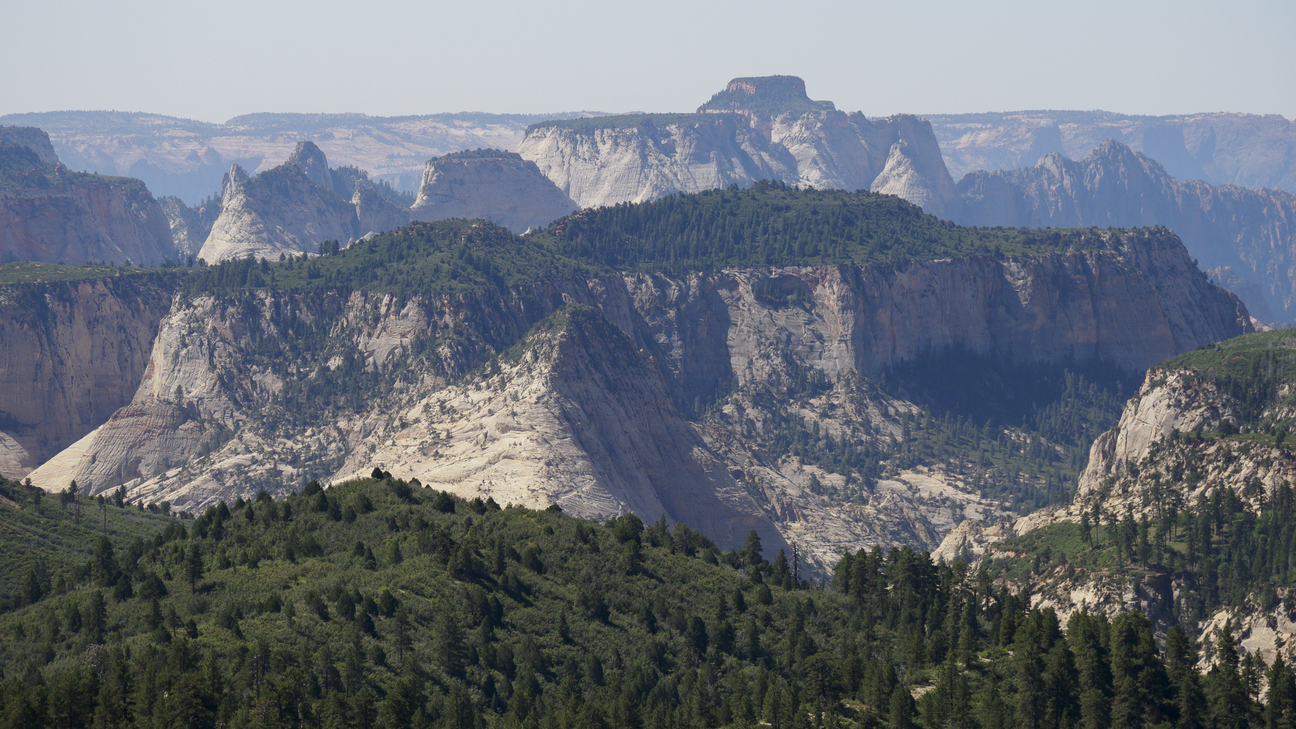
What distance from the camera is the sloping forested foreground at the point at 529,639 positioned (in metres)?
92.8

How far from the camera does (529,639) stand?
10594 cm

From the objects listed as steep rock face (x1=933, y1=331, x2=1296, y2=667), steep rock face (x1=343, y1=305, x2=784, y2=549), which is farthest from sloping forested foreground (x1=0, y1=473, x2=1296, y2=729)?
steep rock face (x1=343, y1=305, x2=784, y2=549)

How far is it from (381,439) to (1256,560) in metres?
90.5

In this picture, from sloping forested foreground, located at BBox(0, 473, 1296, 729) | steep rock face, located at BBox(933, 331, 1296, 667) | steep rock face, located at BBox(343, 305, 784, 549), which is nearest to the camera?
sloping forested foreground, located at BBox(0, 473, 1296, 729)

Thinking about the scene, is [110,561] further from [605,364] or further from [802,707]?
[605,364]

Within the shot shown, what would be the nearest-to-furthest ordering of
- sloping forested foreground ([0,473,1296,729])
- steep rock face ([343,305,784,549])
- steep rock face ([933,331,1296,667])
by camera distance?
sloping forested foreground ([0,473,1296,729]), steep rock face ([933,331,1296,667]), steep rock face ([343,305,784,549])

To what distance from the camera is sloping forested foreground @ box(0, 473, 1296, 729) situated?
92.8m

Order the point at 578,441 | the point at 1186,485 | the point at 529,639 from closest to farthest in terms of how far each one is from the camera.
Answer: the point at 529,639 → the point at 1186,485 → the point at 578,441

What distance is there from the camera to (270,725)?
8688 cm

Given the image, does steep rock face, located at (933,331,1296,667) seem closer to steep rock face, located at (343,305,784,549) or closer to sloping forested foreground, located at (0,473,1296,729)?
sloping forested foreground, located at (0,473,1296,729)

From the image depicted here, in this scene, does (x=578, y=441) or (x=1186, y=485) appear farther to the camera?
(x=578, y=441)

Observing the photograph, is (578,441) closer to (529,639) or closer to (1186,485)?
(1186,485)

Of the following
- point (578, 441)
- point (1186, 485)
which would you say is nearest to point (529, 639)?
point (1186, 485)

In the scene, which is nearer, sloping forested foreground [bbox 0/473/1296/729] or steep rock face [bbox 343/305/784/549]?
sloping forested foreground [bbox 0/473/1296/729]
